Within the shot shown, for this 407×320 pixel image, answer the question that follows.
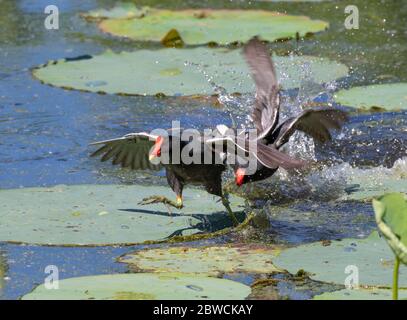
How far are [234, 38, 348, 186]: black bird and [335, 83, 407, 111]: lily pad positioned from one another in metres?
1.07

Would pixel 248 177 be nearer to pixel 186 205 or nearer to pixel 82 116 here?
pixel 186 205

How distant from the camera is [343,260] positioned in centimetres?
504

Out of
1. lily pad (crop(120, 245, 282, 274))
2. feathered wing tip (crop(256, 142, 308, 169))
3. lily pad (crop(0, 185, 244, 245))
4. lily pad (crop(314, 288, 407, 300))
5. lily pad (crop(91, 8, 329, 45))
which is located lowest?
lily pad (crop(120, 245, 282, 274))

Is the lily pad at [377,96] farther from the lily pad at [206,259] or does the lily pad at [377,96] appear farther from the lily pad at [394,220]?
the lily pad at [394,220]

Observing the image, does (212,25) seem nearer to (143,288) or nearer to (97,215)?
(97,215)

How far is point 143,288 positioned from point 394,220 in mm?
1255

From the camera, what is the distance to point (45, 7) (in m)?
11.3

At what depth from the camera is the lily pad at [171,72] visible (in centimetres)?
832

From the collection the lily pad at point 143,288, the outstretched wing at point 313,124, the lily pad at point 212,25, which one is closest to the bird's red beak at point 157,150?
the outstretched wing at point 313,124

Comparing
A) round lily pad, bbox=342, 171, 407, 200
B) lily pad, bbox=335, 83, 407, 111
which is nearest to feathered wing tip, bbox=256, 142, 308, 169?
round lily pad, bbox=342, 171, 407, 200

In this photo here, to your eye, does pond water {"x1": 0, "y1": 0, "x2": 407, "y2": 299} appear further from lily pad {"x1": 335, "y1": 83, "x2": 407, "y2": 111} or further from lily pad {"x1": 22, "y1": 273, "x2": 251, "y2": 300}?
lily pad {"x1": 22, "y1": 273, "x2": 251, "y2": 300}

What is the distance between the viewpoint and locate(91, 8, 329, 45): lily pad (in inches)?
379
